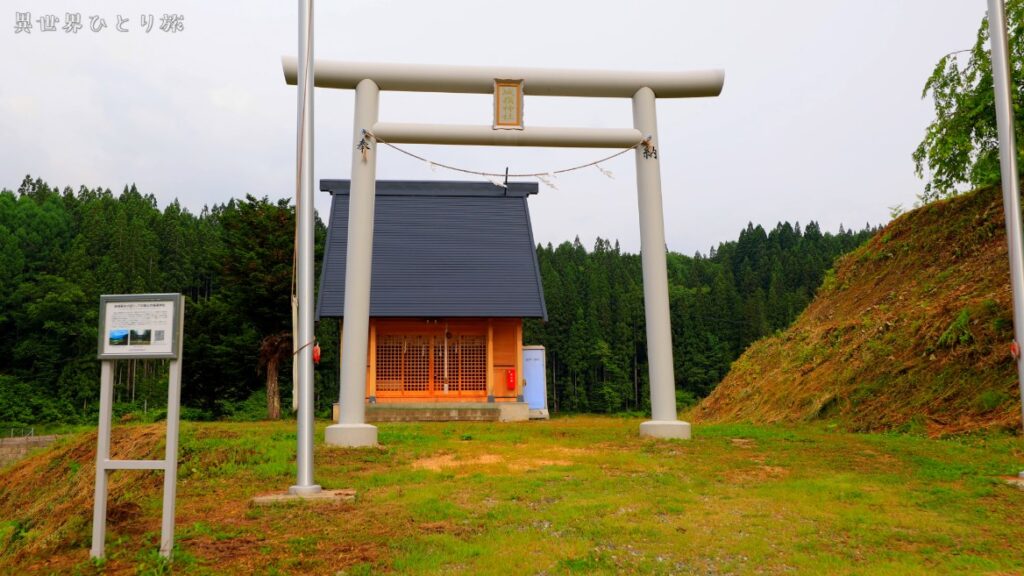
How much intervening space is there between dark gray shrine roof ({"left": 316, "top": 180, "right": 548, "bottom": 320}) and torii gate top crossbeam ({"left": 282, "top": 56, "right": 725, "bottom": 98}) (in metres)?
9.77

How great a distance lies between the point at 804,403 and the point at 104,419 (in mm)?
15217

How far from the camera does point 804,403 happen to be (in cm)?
1750

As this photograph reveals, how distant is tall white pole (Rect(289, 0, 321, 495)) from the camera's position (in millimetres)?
8281

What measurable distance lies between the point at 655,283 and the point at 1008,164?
17.9 ft

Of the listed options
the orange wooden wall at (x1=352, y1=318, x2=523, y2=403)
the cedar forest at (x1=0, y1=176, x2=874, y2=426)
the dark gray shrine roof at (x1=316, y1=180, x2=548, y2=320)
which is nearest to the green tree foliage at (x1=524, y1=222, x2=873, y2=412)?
the cedar forest at (x1=0, y1=176, x2=874, y2=426)

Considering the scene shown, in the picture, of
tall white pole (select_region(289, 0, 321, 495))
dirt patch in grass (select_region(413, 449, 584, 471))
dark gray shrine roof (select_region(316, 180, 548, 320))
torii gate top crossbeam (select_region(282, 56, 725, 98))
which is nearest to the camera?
tall white pole (select_region(289, 0, 321, 495))

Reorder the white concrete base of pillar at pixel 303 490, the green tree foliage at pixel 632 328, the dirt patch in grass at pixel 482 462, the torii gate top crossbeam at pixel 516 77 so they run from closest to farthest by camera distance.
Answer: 1. the white concrete base of pillar at pixel 303 490
2. the dirt patch in grass at pixel 482 462
3. the torii gate top crossbeam at pixel 516 77
4. the green tree foliage at pixel 632 328

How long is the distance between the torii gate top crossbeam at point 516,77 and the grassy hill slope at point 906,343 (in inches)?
280

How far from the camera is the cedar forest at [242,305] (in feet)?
116

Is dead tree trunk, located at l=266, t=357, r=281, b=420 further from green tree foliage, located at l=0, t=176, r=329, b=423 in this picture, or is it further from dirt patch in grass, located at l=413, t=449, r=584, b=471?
dirt patch in grass, located at l=413, t=449, r=584, b=471

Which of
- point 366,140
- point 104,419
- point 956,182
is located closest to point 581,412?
point 956,182

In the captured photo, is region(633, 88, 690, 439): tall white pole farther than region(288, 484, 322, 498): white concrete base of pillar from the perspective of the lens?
Yes

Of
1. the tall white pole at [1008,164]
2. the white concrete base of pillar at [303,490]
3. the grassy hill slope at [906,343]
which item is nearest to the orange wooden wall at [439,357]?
the grassy hill slope at [906,343]

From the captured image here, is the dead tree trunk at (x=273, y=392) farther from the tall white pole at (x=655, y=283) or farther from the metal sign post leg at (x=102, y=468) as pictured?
the metal sign post leg at (x=102, y=468)
